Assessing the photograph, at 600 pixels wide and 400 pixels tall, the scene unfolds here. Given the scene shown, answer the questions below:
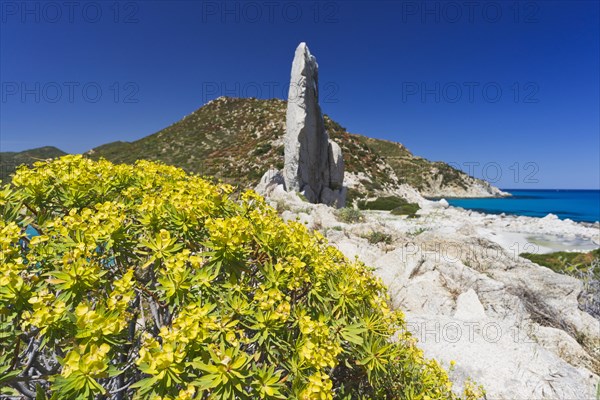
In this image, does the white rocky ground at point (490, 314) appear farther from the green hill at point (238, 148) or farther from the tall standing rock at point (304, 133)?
the green hill at point (238, 148)

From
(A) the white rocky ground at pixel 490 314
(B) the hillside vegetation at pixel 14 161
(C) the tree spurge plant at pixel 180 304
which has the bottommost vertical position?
(A) the white rocky ground at pixel 490 314

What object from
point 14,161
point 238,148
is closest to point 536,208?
point 238,148

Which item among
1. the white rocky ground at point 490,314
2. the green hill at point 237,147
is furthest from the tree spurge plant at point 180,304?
the green hill at point 237,147

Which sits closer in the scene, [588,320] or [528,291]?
[588,320]

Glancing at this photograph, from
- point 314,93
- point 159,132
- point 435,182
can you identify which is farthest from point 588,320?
point 435,182

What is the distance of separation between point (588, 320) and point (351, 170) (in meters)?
35.6

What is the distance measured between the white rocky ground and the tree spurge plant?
164 centimetres

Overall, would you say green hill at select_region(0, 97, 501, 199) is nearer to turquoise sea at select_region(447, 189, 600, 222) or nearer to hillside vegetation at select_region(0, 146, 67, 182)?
hillside vegetation at select_region(0, 146, 67, 182)

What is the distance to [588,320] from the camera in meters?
5.16

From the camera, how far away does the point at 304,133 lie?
19.6 metres

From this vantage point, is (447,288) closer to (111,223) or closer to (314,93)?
(111,223)

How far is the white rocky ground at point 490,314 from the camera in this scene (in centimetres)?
344

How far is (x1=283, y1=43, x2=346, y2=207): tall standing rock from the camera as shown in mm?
19359

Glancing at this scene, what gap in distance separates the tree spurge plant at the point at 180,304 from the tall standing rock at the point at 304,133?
16.5 m
